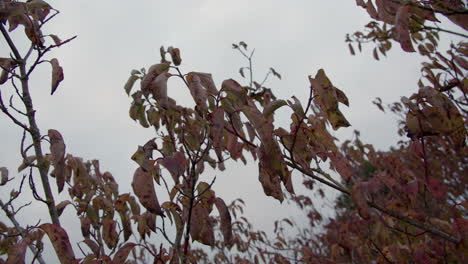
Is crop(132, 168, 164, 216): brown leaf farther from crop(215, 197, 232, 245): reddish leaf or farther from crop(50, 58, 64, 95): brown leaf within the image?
crop(50, 58, 64, 95): brown leaf

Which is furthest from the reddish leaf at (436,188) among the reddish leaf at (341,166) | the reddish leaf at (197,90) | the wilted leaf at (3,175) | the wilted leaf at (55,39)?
the wilted leaf at (3,175)

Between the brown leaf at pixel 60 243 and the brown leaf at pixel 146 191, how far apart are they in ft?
1.04

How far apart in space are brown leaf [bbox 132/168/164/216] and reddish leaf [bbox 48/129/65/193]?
1.18ft

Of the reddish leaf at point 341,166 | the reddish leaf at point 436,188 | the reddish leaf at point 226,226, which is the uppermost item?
the reddish leaf at point 341,166

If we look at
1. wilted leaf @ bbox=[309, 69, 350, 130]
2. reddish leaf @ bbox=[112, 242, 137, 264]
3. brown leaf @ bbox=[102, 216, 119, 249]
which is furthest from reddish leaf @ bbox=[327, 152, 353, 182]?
brown leaf @ bbox=[102, 216, 119, 249]

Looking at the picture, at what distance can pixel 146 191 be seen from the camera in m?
1.03

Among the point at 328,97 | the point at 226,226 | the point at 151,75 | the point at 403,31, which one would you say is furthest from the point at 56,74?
the point at 403,31

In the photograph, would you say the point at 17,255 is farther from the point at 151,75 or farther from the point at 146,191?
the point at 151,75

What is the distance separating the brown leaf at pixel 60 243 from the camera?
1059 mm

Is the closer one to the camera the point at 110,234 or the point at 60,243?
the point at 60,243

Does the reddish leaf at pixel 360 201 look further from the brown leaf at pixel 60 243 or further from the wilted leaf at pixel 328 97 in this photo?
the brown leaf at pixel 60 243

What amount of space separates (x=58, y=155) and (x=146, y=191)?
1.53 feet

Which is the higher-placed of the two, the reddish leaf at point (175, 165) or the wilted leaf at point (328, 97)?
the wilted leaf at point (328, 97)

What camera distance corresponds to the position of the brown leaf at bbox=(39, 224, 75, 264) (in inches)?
41.7
